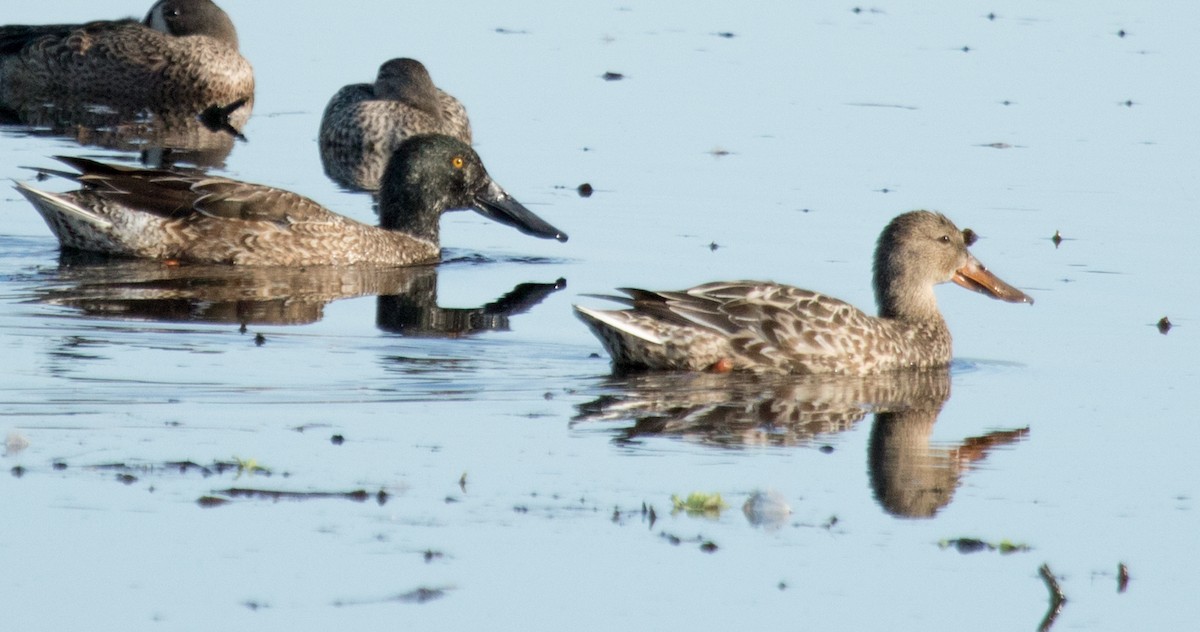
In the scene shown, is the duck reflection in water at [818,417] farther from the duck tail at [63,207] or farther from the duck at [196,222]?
the duck tail at [63,207]

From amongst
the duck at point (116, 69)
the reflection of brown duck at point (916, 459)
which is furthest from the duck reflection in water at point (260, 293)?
the duck at point (116, 69)

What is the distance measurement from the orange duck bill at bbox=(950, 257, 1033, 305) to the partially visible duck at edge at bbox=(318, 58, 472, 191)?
6690 millimetres

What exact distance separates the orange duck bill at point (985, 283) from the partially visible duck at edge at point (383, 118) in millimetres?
6690

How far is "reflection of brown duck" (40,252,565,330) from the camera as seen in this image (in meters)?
11.6

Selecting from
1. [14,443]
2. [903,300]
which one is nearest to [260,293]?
[903,300]

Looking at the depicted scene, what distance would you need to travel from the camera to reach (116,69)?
20.0m

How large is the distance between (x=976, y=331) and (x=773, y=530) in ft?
15.1

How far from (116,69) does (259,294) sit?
8.31 metres

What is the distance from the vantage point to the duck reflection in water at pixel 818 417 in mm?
8758

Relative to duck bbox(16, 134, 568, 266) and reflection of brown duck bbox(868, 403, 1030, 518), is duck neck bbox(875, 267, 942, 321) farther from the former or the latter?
duck bbox(16, 134, 568, 266)

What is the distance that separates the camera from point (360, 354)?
35.1ft

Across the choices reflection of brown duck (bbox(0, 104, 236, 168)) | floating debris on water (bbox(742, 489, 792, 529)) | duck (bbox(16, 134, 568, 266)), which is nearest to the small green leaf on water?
floating debris on water (bbox(742, 489, 792, 529))

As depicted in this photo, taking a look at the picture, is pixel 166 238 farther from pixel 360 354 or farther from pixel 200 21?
pixel 200 21

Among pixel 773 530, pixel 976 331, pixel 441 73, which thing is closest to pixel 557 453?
pixel 773 530
